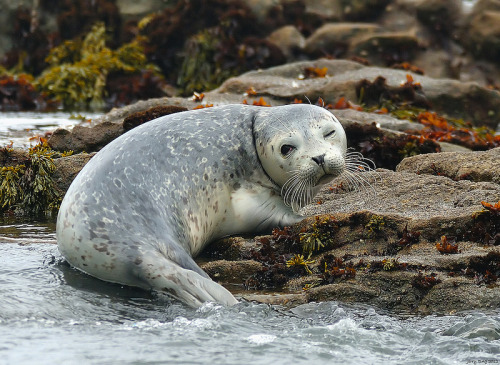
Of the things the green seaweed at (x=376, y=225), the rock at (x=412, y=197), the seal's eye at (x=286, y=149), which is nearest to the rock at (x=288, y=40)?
the rock at (x=412, y=197)

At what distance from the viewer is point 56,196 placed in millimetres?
7656

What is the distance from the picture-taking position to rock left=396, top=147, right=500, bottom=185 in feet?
22.9

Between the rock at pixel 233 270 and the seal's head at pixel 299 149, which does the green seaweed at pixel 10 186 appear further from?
the rock at pixel 233 270

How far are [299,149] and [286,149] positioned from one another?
0.10 m

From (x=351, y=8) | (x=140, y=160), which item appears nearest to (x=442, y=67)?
(x=351, y=8)

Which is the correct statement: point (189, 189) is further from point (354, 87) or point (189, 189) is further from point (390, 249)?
point (354, 87)

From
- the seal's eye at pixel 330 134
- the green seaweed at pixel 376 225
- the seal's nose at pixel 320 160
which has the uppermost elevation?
the seal's eye at pixel 330 134

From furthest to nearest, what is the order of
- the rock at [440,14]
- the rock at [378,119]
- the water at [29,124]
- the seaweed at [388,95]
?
the rock at [440,14], the seaweed at [388,95], the water at [29,124], the rock at [378,119]

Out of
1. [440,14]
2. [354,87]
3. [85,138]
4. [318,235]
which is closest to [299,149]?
[318,235]

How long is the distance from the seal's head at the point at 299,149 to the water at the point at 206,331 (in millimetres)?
1346

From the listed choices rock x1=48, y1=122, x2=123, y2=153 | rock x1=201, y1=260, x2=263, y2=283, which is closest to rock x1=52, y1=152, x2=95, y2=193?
rock x1=48, y1=122, x2=123, y2=153

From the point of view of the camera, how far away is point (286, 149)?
6.11 m

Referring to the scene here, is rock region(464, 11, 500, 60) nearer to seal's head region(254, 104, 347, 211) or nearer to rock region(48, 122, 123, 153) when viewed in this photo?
rock region(48, 122, 123, 153)

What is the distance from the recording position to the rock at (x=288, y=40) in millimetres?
16500
